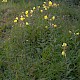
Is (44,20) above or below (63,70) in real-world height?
above

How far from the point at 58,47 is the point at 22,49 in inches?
20.4

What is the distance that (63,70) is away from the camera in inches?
129

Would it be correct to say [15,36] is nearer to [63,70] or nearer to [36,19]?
[36,19]

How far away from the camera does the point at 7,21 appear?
5.05 meters

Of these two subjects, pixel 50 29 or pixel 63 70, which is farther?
pixel 50 29

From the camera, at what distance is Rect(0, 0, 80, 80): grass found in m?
3.35

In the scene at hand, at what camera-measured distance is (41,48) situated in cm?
383

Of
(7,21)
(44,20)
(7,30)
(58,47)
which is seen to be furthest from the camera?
(7,21)

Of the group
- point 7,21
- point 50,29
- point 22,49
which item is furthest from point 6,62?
point 7,21

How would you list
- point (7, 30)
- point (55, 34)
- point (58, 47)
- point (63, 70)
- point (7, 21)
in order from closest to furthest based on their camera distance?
1. point (63, 70)
2. point (58, 47)
3. point (55, 34)
4. point (7, 30)
5. point (7, 21)

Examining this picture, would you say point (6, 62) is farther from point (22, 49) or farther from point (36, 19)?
point (36, 19)

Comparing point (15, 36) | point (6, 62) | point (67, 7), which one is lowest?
point (6, 62)

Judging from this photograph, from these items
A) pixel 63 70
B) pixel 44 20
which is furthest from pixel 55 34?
pixel 63 70

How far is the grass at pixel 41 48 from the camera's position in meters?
3.35
